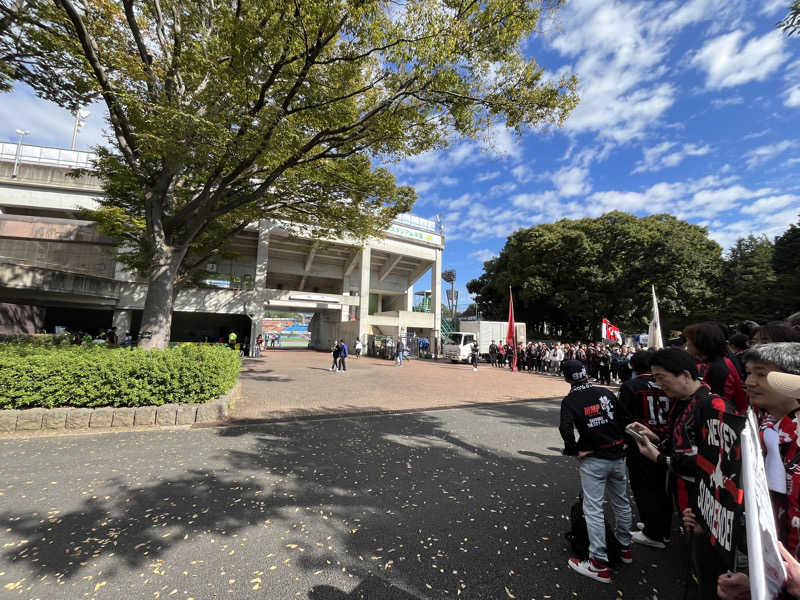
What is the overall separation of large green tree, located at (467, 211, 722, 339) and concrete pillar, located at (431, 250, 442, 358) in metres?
7.32

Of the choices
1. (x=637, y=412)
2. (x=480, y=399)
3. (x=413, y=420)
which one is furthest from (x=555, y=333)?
(x=637, y=412)

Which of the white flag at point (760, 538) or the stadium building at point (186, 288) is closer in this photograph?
the white flag at point (760, 538)

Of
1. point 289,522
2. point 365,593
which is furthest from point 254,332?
point 365,593

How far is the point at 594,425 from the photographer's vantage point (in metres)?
2.66

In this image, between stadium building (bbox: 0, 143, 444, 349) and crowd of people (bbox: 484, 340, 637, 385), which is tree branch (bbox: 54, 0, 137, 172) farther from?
crowd of people (bbox: 484, 340, 637, 385)

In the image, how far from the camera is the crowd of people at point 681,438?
135 cm

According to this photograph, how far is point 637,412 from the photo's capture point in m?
3.13

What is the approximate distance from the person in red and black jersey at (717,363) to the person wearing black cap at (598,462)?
Answer: 1052 millimetres

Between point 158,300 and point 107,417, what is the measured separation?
316 cm

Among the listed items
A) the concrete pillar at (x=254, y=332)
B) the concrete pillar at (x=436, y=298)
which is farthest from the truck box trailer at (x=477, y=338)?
the concrete pillar at (x=254, y=332)

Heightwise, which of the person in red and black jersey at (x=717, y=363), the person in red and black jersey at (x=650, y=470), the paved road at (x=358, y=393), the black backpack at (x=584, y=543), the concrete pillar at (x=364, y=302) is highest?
the concrete pillar at (x=364, y=302)

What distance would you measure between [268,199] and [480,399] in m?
8.64

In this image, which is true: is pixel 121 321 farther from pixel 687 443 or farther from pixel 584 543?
pixel 687 443

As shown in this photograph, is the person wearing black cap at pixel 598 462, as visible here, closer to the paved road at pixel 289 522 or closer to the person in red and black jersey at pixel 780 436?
the paved road at pixel 289 522
